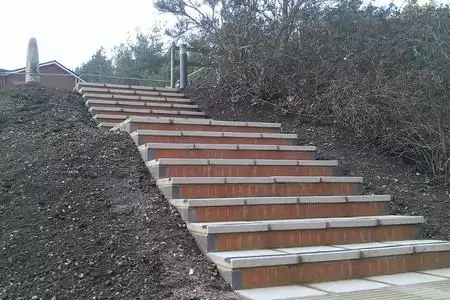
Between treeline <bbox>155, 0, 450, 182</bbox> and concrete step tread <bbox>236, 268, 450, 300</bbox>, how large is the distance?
2.41m

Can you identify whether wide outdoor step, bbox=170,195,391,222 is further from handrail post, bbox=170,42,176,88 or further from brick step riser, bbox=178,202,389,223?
handrail post, bbox=170,42,176,88

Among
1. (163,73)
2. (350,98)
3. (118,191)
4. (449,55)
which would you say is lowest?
(118,191)

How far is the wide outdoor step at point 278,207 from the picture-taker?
15.4ft

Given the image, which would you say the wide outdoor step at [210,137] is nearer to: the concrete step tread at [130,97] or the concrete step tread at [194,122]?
the concrete step tread at [194,122]

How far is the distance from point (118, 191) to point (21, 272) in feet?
4.08

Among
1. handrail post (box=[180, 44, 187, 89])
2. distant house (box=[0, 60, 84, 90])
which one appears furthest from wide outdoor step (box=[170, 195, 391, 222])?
distant house (box=[0, 60, 84, 90])

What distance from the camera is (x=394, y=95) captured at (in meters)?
6.88

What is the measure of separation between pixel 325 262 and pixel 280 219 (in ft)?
2.95

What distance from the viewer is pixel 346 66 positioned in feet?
25.3

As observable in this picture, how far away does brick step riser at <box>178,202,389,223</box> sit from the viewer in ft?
15.4

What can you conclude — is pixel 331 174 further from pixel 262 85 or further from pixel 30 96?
pixel 30 96

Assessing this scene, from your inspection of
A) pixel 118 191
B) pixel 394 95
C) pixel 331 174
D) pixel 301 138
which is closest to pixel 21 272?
pixel 118 191

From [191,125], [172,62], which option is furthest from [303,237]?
[172,62]

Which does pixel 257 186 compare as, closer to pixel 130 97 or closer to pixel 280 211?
pixel 280 211
